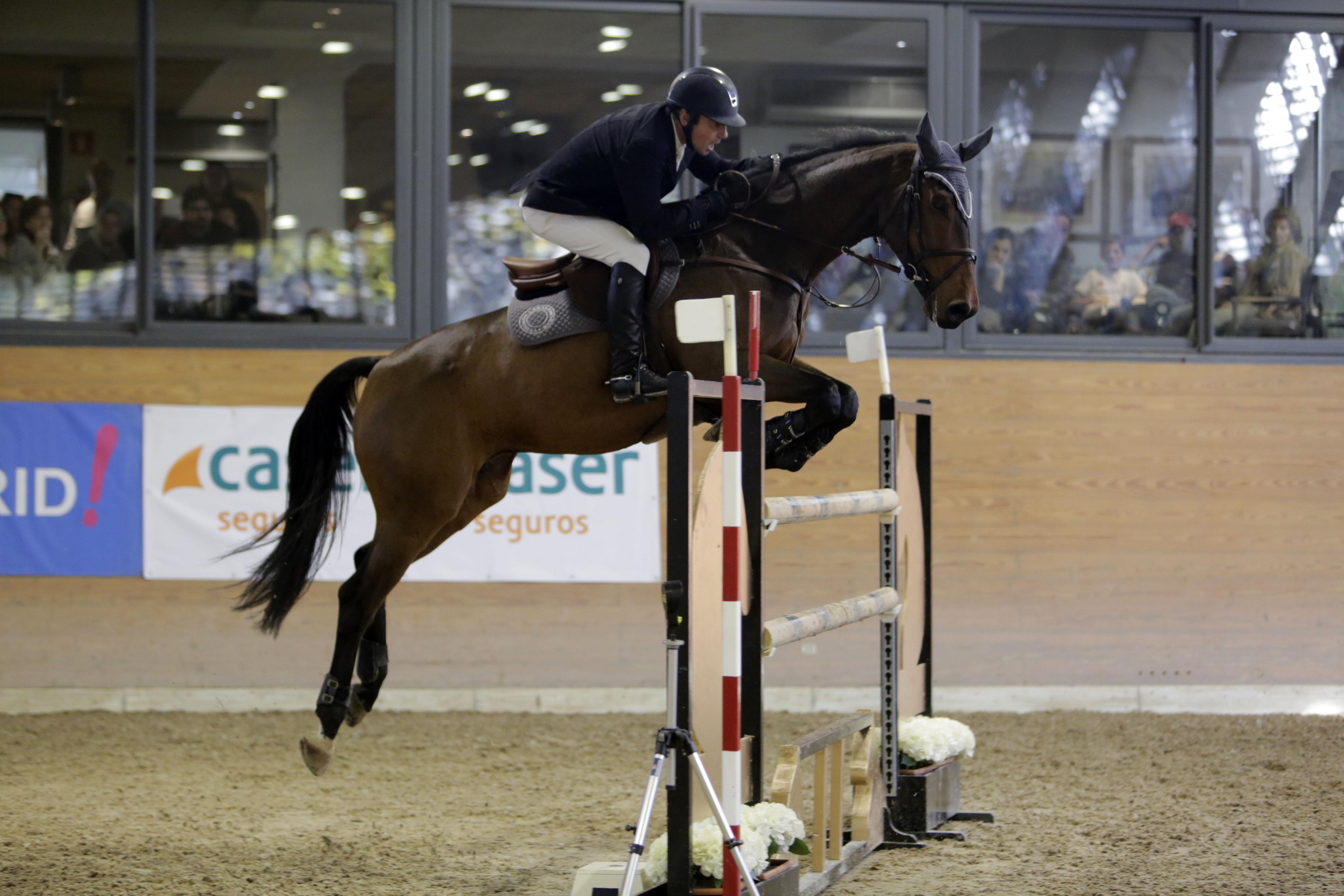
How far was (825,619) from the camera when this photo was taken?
106 inches

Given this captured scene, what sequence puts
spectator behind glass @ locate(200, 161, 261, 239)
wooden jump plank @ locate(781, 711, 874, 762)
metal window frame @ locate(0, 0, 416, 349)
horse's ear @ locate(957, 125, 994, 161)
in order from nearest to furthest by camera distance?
wooden jump plank @ locate(781, 711, 874, 762) < horse's ear @ locate(957, 125, 994, 161) < metal window frame @ locate(0, 0, 416, 349) < spectator behind glass @ locate(200, 161, 261, 239)

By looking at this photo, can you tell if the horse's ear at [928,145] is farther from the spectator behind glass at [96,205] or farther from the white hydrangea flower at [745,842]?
the spectator behind glass at [96,205]

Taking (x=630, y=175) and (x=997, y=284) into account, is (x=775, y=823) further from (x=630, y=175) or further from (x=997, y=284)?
(x=997, y=284)

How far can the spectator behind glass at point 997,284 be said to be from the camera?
5586 mm

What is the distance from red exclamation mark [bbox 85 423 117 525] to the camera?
16.8 feet

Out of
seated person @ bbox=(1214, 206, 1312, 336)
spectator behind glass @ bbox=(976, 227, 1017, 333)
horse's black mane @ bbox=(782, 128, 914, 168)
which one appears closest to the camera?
horse's black mane @ bbox=(782, 128, 914, 168)

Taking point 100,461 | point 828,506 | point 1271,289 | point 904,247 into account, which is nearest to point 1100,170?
point 1271,289

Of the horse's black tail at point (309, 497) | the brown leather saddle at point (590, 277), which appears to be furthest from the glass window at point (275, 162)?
the brown leather saddle at point (590, 277)

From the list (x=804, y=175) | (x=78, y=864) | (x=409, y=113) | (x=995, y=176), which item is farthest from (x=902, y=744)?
(x=409, y=113)

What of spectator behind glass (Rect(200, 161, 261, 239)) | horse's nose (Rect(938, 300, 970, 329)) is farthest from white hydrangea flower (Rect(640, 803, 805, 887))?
spectator behind glass (Rect(200, 161, 261, 239))

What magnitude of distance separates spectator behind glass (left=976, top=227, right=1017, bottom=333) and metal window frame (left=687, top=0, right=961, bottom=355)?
242 millimetres

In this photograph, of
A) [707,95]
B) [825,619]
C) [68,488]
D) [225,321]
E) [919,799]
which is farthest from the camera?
[225,321]

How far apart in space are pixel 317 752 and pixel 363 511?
208 centimetres

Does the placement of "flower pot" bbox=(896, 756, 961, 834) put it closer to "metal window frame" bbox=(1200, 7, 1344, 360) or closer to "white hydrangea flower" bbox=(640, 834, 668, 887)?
"white hydrangea flower" bbox=(640, 834, 668, 887)
